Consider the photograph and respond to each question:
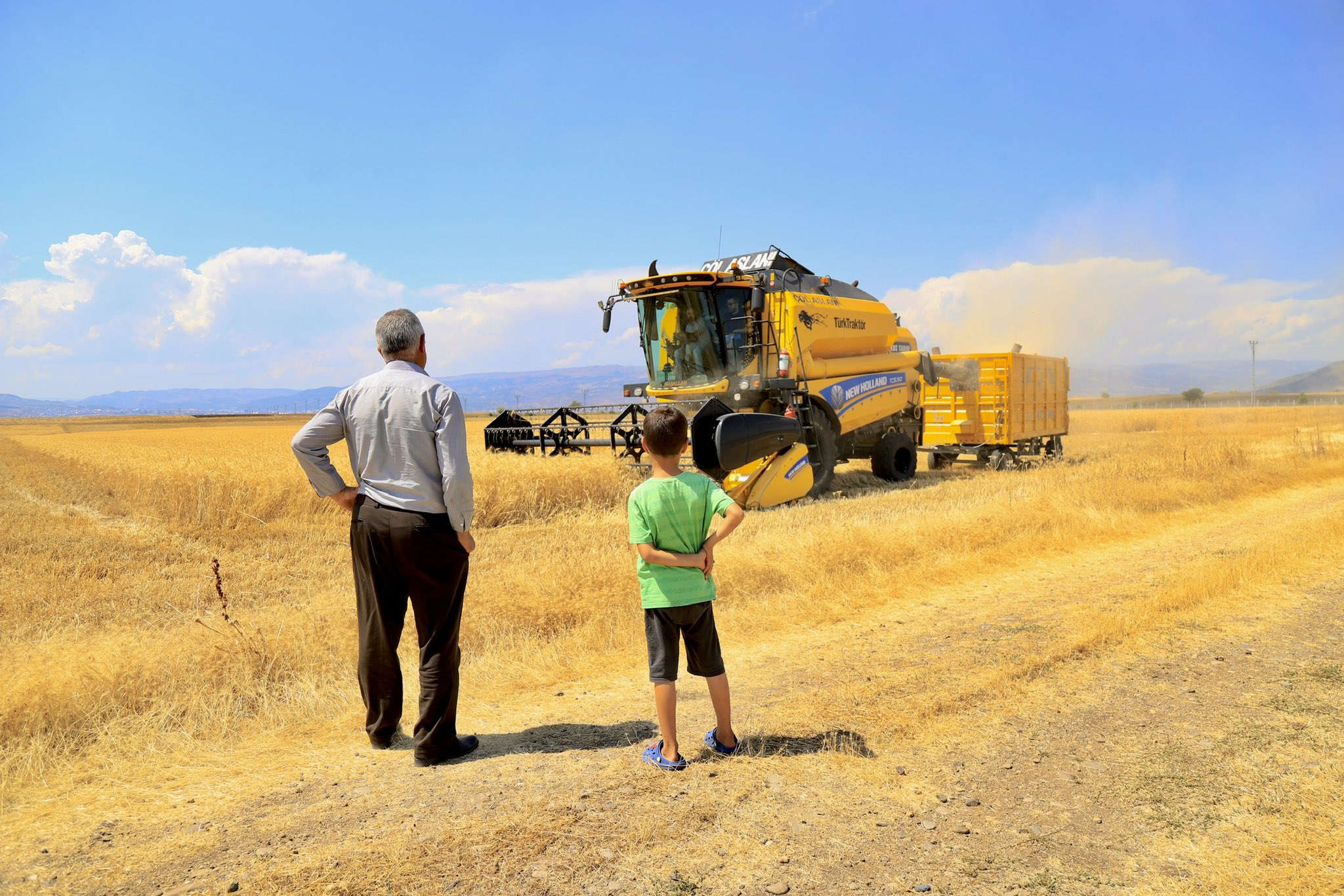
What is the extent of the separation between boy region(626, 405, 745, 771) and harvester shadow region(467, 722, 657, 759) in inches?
14.8

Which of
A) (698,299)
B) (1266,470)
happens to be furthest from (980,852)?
(1266,470)

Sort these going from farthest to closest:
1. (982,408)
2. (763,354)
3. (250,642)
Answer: (982,408) < (763,354) < (250,642)

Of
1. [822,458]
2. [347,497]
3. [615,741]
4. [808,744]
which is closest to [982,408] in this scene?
[822,458]

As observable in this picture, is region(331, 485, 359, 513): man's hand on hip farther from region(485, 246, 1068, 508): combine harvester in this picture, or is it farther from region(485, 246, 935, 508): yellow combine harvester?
region(485, 246, 935, 508): yellow combine harvester

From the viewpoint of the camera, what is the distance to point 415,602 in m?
3.68

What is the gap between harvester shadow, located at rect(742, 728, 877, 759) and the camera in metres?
3.56

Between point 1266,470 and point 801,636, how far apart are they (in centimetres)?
1197

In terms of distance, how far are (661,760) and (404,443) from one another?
5.60 ft

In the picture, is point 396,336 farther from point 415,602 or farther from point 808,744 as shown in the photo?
point 808,744

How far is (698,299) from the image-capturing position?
1244 cm

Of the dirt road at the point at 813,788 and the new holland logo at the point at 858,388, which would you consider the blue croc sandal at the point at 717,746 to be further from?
the new holland logo at the point at 858,388

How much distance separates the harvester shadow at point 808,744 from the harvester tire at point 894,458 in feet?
39.9

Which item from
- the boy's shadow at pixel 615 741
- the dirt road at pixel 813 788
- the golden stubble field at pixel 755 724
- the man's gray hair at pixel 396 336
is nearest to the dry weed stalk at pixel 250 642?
the golden stubble field at pixel 755 724

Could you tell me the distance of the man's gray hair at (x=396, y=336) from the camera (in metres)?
3.69
